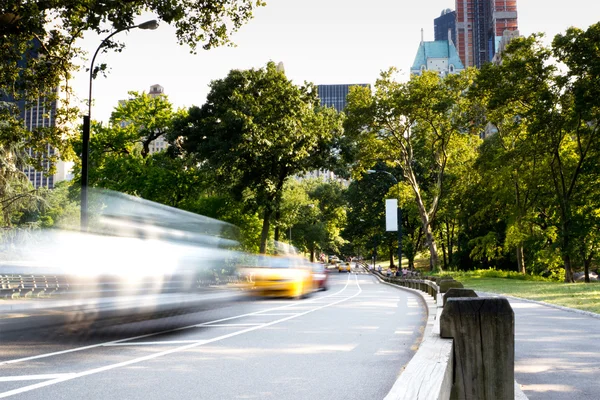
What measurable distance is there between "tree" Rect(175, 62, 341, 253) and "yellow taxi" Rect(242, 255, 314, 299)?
14.0m

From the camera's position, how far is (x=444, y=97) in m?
41.3

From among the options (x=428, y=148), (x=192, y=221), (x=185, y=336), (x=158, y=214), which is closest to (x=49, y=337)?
(x=185, y=336)

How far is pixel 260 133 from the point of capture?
37.5 meters

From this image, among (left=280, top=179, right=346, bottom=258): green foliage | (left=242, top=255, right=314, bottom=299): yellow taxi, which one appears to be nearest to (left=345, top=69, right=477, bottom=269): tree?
(left=242, top=255, right=314, bottom=299): yellow taxi

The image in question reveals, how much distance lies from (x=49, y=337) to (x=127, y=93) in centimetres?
3711

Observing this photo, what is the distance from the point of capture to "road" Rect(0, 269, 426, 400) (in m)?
6.49

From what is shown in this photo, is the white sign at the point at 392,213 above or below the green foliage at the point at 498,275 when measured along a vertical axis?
above

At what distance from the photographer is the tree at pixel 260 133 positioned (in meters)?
38.0

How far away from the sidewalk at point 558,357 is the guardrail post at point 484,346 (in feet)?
11.2

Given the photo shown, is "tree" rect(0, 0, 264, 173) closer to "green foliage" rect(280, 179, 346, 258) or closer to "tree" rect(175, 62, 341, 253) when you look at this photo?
"tree" rect(175, 62, 341, 253)

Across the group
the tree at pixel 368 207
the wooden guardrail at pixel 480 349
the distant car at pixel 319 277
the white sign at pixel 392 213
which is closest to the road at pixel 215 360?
the wooden guardrail at pixel 480 349

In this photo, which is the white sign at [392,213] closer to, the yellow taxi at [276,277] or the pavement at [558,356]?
the yellow taxi at [276,277]

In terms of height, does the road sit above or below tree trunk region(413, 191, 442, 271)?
below

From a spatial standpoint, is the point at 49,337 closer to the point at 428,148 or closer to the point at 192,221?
the point at 192,221
